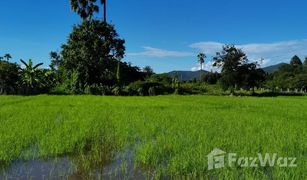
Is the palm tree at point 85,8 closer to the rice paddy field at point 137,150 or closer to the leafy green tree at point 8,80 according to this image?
the leafy green tree at point 8,80

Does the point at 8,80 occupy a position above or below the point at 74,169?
above

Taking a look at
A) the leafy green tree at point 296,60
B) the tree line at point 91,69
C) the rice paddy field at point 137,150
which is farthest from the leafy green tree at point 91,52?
the leafy green tree at point 296,60

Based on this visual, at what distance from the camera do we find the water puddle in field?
5175mm

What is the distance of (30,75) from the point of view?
37.2 metres

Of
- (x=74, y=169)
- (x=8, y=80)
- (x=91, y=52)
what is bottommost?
(x=74, y=169)

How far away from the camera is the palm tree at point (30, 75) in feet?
122

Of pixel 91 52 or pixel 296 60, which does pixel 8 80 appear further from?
pixel 296 60

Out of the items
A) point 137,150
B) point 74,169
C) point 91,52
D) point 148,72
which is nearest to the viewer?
point 74,169

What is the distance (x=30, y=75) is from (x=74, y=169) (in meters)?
33.7

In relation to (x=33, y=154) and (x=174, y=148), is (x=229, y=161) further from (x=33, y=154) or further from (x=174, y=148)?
(x=33, y=154)

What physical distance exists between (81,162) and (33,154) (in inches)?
46.7

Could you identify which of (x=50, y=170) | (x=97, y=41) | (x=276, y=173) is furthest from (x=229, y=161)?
(x=97, y=41)

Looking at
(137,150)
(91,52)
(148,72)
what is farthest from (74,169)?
(148,72)

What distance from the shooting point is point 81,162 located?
19.5ft
